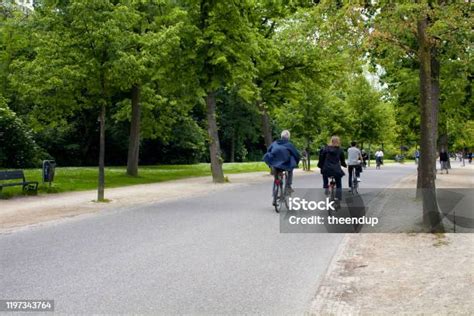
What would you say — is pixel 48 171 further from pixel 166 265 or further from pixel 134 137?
pixel 166 265

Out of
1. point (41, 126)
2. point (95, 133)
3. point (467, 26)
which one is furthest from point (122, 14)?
point (95, 133)

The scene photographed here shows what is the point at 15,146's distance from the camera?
3409cm

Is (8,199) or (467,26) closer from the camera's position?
(467,26)

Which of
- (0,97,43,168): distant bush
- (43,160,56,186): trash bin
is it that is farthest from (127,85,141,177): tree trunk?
(0,97,43,168): distant bush

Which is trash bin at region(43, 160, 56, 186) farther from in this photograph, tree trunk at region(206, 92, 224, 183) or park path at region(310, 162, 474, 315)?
park path at region(310, 162, 474, 315)

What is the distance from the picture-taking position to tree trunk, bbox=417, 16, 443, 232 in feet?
32.8

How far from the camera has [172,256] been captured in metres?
7.68

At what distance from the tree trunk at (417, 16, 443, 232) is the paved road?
6.23ft

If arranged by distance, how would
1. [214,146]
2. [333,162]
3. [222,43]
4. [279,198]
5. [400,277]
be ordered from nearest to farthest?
1. [400,277]
2. [333,162]
3. [279,198]
4. [222,43]
5. [214,146]

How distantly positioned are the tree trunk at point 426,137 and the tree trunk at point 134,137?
19.6 metres

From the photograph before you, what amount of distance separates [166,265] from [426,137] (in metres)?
6.10

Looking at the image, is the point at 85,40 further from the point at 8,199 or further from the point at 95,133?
the point at 95,133

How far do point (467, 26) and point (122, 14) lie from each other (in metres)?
9.62
